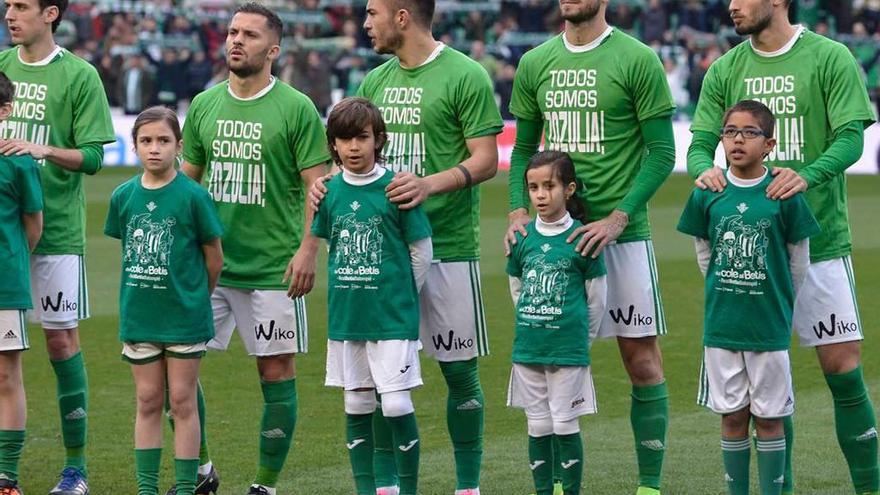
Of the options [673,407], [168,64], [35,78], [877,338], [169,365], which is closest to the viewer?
[169,365]

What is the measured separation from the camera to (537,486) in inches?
265

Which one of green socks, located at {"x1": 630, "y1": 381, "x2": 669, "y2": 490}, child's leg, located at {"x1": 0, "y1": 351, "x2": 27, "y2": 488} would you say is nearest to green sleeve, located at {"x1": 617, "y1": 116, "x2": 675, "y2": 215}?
green socks, located at {"x1": 630, "y1": 381, "x2": 669, "y2": 490}

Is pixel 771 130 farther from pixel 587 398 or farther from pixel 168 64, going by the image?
pixel 168 64

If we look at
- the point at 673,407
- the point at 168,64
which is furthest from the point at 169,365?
the point at 168,64

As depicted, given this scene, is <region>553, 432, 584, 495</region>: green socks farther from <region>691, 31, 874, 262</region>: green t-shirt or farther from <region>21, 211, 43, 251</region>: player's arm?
<region>21, 211, 43, 251</region>: player's arm

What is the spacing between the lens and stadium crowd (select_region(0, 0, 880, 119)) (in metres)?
30.7

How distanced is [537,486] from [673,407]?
3.11 m

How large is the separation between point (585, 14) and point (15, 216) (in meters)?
2.70

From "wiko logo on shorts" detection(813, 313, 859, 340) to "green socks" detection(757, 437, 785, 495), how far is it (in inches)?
20.9

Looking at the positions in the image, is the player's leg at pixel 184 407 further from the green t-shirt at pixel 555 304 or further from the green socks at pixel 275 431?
the green t-shirt at pixel 555 304

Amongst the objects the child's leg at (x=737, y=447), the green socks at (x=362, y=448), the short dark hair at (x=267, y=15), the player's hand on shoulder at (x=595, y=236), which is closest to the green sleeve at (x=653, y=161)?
the player's hand on shoulder at (x=595, y=236)

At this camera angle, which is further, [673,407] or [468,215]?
[673,407]

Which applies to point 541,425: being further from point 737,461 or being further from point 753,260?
point 753,260

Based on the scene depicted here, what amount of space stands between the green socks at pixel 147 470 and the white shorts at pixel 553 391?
5.11 feet
